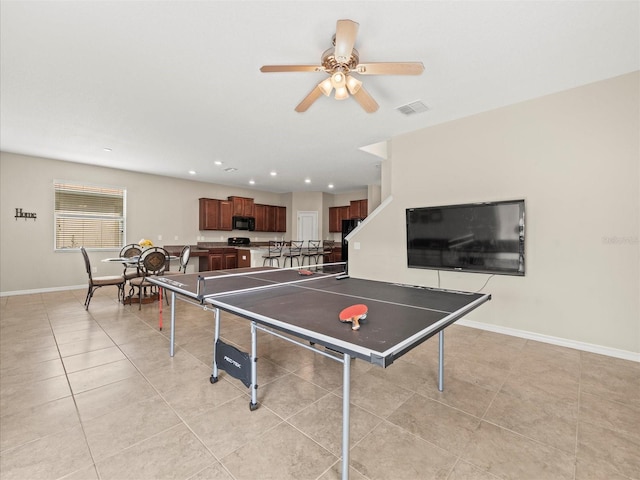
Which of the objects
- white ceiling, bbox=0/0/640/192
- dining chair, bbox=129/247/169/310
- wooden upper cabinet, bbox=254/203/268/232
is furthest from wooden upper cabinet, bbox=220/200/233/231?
white ceiling, bbox=0/0/640/192

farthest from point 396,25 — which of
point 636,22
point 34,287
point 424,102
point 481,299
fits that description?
point 34,287

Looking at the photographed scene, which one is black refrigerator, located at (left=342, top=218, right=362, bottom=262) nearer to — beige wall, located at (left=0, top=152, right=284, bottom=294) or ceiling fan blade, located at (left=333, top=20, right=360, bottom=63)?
beige wall, located at (left=0, top=152, right=284, bottom=294)

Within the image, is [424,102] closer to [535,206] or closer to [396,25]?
[396,25]

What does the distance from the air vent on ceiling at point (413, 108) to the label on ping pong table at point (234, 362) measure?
315 cm

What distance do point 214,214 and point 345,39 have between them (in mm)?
6944

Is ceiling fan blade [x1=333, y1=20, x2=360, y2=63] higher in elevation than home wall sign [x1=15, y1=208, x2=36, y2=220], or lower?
higher

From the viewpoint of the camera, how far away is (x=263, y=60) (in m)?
2.44

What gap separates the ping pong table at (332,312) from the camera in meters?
1.16

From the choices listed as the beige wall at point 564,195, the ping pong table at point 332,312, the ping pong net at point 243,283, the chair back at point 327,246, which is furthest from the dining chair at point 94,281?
the chair back at point 327,246

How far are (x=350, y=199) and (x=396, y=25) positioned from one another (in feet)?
24.9

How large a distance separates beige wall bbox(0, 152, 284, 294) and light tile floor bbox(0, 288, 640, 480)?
3417 mm

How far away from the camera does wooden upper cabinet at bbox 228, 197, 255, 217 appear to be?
8.41 meters

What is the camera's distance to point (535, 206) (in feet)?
10.2

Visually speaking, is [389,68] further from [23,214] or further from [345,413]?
[23,214]
